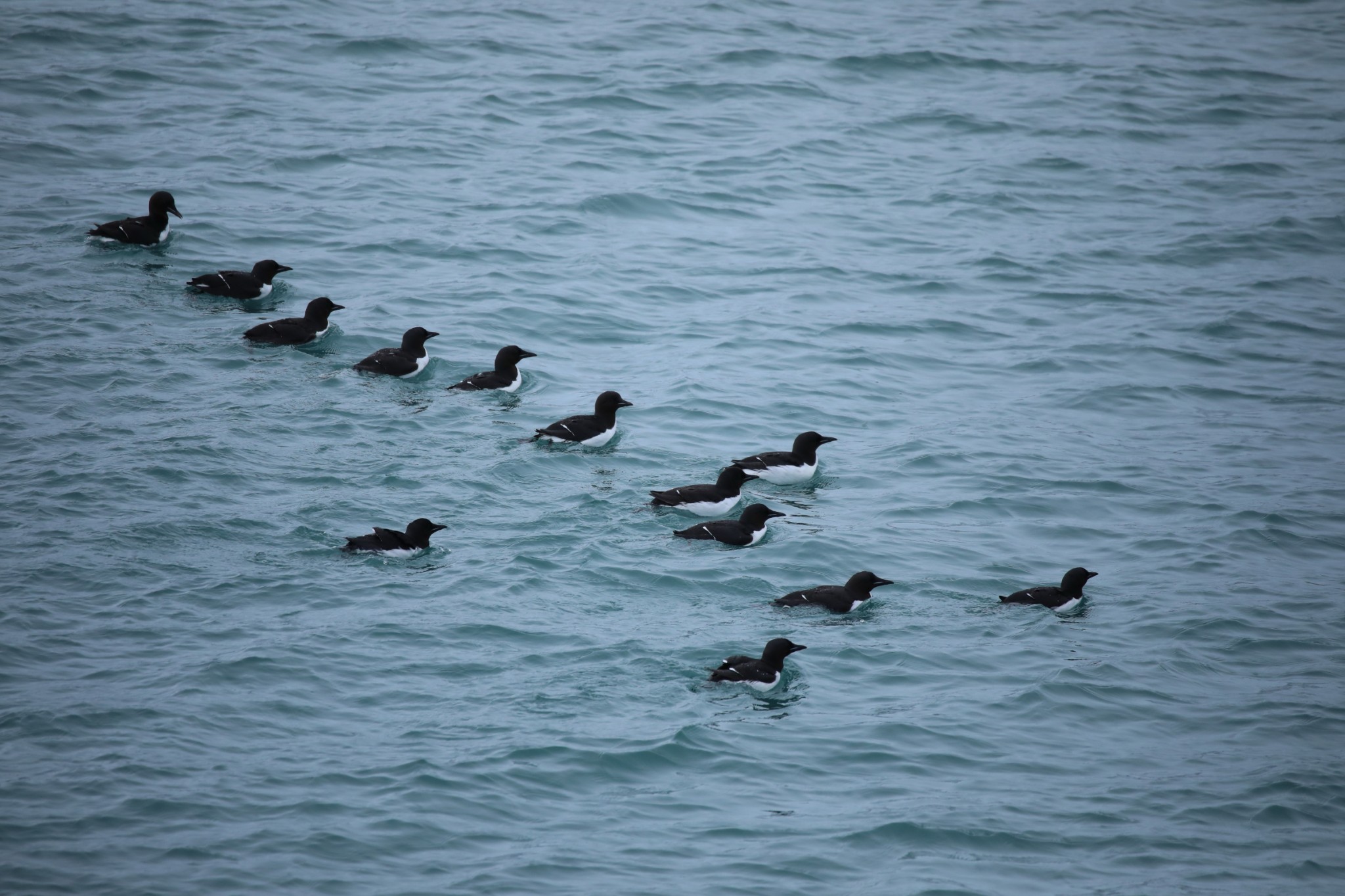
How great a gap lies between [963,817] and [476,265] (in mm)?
12588

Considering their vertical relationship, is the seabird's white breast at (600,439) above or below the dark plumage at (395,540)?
above

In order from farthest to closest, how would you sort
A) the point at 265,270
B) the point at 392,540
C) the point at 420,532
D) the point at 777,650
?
the point at 265,270, the point at 420,532, the point at 392,540, the point at 777,650

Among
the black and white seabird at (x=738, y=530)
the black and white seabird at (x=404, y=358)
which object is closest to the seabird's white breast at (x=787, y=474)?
the black and white seabird at (x=738, y=530)

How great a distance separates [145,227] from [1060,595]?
12.7 meters

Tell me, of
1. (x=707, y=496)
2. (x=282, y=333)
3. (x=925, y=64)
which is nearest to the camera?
(x=707, y=496)

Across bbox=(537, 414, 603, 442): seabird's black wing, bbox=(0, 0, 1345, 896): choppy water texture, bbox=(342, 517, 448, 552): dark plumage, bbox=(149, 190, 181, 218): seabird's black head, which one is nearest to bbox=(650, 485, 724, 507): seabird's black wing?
bbox=(0, 0, 1345, 896): choppy water texture

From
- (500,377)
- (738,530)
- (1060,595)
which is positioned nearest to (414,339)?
(500,377)

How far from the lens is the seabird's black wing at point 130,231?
17359mm

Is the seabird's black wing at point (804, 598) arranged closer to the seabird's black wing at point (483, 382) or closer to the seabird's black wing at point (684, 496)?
the seabird's black wing at point (684, 496)

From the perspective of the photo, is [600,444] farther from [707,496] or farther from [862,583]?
[862,583]

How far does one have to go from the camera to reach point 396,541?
1173 cm

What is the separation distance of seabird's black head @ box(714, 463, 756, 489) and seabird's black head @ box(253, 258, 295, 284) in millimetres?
6637

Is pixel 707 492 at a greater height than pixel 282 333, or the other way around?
pixel 282 333

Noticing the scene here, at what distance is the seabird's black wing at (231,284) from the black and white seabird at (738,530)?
700 centimetres
